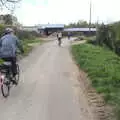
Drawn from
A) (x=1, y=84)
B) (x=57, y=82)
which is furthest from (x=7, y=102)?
(x=57, y=82)

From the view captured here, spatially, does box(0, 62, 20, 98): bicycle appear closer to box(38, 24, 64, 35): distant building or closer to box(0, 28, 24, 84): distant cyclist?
box(0, 28, 24, 84): distant cyclist

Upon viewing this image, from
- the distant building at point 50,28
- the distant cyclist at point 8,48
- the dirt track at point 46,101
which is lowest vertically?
the distant building at point 50,28

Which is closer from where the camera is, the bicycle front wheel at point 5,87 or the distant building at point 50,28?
the bicycle front wheel at point 5,87

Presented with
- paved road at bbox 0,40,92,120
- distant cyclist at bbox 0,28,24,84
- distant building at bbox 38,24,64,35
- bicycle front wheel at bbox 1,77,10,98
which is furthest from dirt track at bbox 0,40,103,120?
distant building at bbox 38,24,64,35

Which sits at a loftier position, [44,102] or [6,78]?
[6,78]

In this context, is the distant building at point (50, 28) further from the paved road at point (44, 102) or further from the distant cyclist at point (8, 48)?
the distant cyclist at point (8, 48)

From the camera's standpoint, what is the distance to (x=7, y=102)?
10406 millimetres

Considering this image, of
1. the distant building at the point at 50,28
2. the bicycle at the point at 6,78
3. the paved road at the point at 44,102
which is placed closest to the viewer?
the paved road at the point at 44,102

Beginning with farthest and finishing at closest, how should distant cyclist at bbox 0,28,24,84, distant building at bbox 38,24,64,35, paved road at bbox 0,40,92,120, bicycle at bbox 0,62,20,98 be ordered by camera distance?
distant building at bbox 38,24,64,35 → distant cyclist at bbox 0,28,24,84 → bicycle at bbox 0,62,20,98 → paved road at bbox 0,40,92,120

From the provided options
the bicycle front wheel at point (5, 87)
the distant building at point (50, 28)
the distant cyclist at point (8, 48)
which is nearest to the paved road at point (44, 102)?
the bicycle front wheel at point (5, 87)

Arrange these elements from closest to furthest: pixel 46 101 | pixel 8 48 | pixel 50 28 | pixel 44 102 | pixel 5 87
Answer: pixel 44 102
pixel 46 101
pixel 5 87
pixel 8 48
pixel 50 28

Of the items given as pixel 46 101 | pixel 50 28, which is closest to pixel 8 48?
pixel 46 101

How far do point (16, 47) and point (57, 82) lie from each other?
264cm

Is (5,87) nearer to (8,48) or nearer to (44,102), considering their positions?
(8,48)
